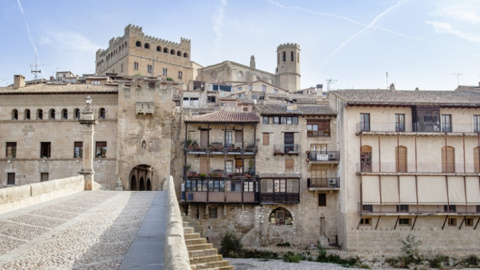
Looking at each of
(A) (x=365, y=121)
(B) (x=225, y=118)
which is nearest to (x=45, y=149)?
(B) (x=225, y=118)

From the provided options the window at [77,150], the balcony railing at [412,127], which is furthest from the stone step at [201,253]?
the window at [77,150]

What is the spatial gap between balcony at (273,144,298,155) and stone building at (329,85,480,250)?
3495 mm

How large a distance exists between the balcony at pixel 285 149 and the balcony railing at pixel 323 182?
94.8 inches

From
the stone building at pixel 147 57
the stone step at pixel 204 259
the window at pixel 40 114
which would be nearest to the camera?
the stone step at pixel 204 259

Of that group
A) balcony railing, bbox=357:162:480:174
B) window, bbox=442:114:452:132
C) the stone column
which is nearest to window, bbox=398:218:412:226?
balcony railing, bbox=357:162:480:174

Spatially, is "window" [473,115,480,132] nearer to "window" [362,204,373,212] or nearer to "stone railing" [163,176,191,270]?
"window" [362,204,373,212]

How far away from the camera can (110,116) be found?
3556 cm

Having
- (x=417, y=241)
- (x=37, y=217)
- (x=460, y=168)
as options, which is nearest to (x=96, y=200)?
(x=37, y=217)

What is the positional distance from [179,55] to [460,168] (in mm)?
56220

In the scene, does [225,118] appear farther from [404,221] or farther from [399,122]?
[404,221]

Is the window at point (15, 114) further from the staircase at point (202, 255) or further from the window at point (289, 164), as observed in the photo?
the staircase at point (202, 255)

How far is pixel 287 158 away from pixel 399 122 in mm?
8651

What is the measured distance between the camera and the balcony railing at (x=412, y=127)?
113ft

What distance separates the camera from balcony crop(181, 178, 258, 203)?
34.9m
